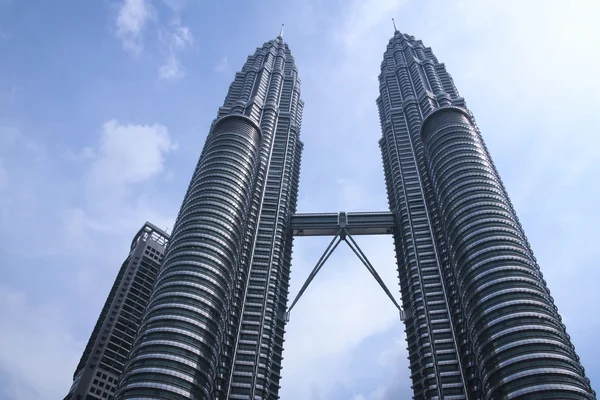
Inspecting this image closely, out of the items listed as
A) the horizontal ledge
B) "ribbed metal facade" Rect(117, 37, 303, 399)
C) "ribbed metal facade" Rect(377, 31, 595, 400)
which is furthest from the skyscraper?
"ribbed metal facade" Rect(377, 31, 595, 400)

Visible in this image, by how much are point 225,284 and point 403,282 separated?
50672mm

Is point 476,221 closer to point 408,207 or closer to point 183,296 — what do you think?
point 408,207

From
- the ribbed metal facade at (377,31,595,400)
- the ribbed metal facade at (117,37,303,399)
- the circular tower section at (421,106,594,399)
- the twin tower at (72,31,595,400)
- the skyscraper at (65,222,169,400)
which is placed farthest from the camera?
the skyscraper at (65,222,169,400)

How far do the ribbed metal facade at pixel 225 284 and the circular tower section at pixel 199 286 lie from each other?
0.69 ft

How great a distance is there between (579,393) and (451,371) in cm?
2907

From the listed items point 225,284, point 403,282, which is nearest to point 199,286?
point 225,284

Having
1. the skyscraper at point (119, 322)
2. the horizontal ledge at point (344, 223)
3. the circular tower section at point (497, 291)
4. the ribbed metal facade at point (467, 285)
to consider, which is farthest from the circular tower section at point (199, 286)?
the circular tower section at point (497, 291)

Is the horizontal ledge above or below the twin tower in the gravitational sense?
above

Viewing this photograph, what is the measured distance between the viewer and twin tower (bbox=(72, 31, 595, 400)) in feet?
305

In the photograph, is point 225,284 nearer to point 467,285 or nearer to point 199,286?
point 199,286

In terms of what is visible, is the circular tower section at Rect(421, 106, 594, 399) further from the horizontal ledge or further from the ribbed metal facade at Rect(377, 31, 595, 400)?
the horizontal ledge

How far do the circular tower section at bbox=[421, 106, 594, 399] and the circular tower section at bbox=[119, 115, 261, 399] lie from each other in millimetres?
51608

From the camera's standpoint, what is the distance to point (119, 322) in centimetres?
16188

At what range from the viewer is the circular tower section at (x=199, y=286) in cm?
9475
